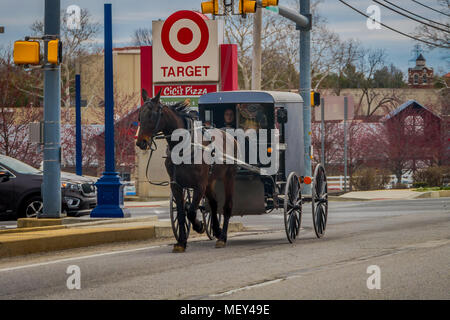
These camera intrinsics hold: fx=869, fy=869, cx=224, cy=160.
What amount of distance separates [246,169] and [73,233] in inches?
128

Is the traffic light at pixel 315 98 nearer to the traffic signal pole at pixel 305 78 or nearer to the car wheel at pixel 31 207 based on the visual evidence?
the traffic signal pole at pixel 305 78

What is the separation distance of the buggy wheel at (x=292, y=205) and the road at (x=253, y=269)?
0.27 m

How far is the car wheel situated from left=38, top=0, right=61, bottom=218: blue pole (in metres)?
3.83

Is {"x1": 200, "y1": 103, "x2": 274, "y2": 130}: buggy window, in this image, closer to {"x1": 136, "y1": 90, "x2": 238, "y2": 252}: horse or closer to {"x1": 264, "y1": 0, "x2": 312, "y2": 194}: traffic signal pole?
{"x1": 136, "y1": 90, "x2": 238, "y2": 252}: horse

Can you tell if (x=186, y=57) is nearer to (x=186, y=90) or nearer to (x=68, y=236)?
(x=186, y=90)

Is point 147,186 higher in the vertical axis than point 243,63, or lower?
lower

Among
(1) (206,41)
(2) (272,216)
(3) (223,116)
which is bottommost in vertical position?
(2) (272,216)

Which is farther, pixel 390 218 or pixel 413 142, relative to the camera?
pixel 413 142

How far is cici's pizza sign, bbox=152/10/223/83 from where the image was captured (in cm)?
2931

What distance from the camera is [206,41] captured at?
1188 inches

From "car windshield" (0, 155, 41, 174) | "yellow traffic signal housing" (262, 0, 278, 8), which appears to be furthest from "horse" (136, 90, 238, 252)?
"yellow traffic signal housing" (262, 0, 278, 8)
